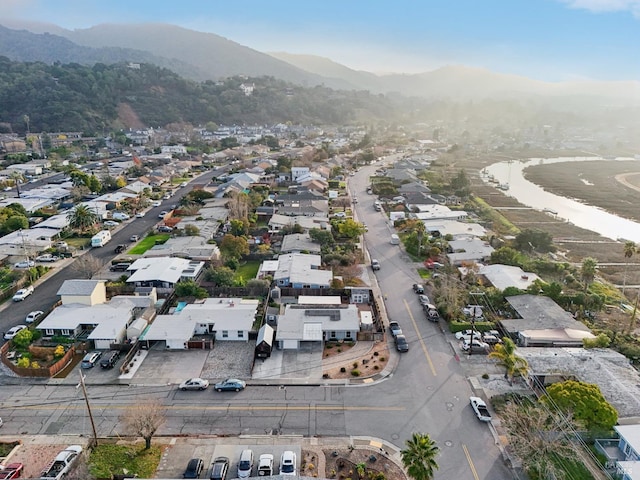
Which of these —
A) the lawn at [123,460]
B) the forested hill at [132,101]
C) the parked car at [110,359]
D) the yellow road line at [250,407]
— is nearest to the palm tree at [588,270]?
the yellow road line at [250,407]

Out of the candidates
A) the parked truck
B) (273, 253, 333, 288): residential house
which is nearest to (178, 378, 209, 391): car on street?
(273, 253, 333, 288): residential house

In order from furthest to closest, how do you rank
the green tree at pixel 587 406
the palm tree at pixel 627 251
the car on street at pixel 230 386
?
the palm tree at pixel 627 251, the car on street at pixel 230 386, the green tree at pixel 587 406

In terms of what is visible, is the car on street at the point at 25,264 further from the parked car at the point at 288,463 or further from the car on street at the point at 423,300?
the car on street at the point at 423,300

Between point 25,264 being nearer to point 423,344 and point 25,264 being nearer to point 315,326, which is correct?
point 315,326

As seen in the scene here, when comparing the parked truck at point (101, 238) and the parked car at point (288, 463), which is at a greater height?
the parked car at point (288, 463)

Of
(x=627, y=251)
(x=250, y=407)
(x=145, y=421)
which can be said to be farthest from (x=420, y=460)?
(x=627, y=251)

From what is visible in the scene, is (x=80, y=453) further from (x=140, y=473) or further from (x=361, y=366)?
(x=361, y=366)
